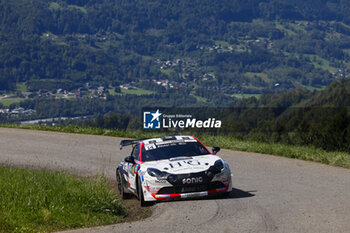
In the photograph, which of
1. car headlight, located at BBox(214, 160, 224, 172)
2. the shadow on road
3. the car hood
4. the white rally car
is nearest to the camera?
the white rally car

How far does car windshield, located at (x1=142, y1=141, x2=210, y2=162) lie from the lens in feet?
41.8

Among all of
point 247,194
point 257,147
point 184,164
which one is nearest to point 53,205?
point 184,164

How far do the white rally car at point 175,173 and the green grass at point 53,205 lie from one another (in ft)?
2.70

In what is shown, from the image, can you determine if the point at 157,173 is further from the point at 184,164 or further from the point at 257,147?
the point at 257,147

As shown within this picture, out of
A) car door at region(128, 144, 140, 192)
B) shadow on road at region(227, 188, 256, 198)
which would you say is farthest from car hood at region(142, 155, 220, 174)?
shadow on road at region(227, 188, 256, 198)

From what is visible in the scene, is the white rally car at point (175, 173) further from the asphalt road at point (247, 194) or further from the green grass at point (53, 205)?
the green grass at point (53, 205)

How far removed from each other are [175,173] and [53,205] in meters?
2.62

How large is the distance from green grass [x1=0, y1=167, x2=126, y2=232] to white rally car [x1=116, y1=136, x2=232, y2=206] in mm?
823

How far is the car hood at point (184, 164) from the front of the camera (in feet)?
38.0

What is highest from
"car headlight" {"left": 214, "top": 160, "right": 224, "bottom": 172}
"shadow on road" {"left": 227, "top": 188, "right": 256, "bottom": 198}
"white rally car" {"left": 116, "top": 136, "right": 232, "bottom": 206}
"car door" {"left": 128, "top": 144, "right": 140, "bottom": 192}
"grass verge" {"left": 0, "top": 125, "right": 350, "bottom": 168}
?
"car headlight" {"left": 214, "top": 160, "right": 224, "bottom": 172}

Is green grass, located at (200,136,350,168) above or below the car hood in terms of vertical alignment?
below

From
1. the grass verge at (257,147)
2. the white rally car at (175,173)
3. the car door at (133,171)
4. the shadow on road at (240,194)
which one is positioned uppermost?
the white rally car at (175,173)

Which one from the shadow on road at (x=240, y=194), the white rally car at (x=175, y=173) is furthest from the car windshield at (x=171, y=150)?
the shadow on road at (x=240, y=194)

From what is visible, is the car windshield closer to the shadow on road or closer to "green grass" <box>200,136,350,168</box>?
the shadow on road
